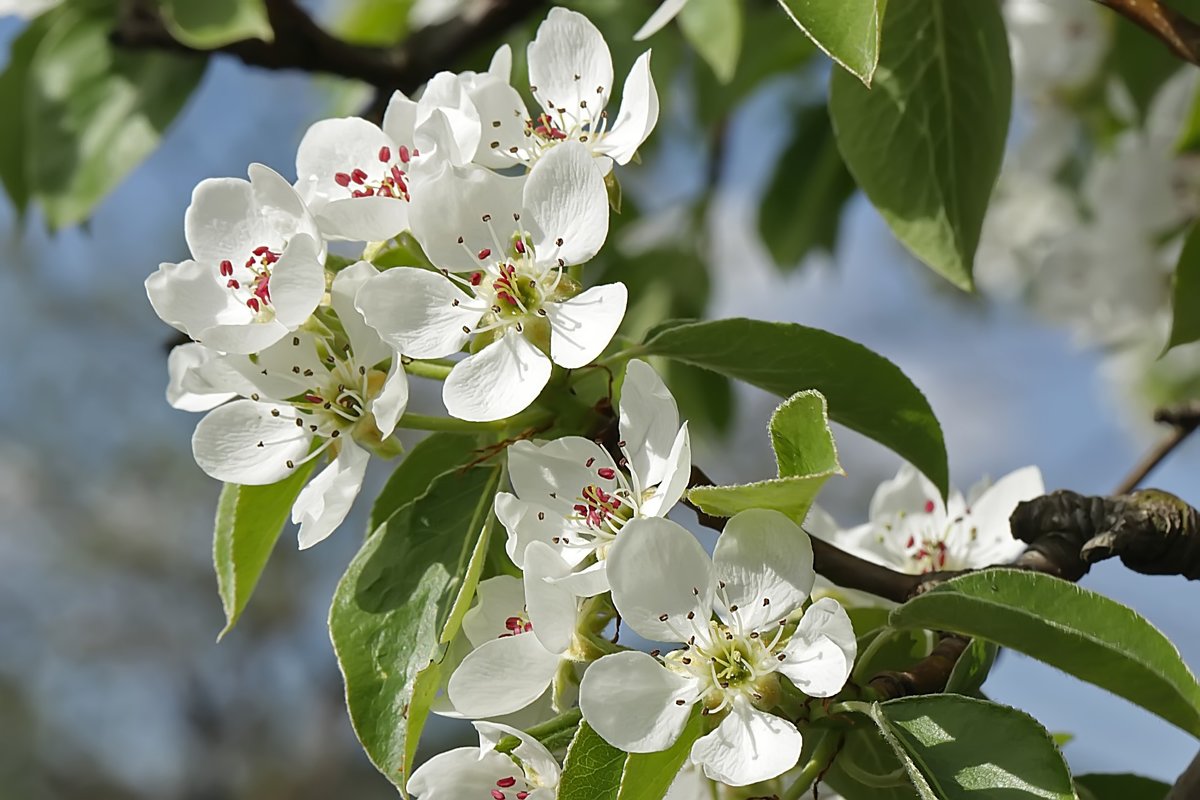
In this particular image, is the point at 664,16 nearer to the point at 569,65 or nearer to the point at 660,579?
the point at 569,65

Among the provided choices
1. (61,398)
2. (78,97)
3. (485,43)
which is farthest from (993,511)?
(61,398)

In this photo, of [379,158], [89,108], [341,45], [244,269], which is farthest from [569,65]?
[89,108]

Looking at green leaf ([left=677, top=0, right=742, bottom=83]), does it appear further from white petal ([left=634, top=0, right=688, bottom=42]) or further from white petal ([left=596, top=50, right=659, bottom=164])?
white petal ([left=596, top=50, right=659, bottom=164])

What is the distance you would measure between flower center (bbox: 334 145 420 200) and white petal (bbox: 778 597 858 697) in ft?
1.25

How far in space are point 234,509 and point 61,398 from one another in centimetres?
622

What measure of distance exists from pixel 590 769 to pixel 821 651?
0.14 m

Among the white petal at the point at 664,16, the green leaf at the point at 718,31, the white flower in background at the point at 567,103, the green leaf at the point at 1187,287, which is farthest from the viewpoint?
the green leaf at the point at 718,31

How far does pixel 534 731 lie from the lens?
78cm

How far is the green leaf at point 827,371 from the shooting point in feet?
2.65

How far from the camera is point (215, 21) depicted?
4.46ft

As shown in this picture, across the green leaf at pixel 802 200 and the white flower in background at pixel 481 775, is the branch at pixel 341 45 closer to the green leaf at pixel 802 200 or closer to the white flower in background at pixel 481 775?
the green leaf at pixel 802 200

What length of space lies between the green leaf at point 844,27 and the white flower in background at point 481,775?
1.44 feet

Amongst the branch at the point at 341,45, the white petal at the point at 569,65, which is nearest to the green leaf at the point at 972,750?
the white petal at the point at 569,65

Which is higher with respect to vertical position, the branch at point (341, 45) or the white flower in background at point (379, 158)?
the white flower in background at point (379, 158)
